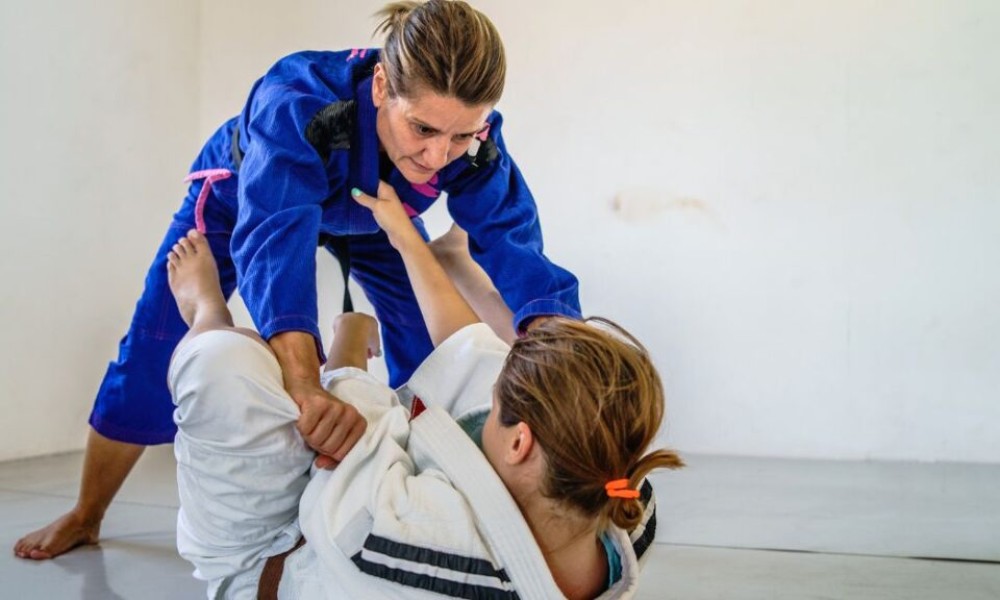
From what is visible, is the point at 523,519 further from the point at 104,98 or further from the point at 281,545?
the point at 104,98

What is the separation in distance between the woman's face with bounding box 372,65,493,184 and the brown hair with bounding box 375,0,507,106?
18 mm

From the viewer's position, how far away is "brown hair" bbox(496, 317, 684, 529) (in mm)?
948

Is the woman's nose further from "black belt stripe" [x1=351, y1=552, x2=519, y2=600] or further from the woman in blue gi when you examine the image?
"black belt stripe" [x1=351, y1=552, x2=519, y2=600]

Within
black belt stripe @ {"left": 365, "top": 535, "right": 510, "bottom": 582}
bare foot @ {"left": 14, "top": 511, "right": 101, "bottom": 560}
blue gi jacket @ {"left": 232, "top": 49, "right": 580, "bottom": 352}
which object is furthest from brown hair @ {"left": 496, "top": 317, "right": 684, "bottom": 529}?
bare foot @ {"left": 14, "top": 511, "right": 101, "bottom": 560}

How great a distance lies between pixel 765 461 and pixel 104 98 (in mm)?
2253

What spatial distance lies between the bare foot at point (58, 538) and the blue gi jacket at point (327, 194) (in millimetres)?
709

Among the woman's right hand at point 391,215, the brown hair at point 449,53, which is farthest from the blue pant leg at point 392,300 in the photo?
the brown hair at point 449,53

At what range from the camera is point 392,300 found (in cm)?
193

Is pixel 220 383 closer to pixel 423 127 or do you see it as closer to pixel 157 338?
pixel 423 127

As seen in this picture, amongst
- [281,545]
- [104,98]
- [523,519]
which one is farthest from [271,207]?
[104,98]

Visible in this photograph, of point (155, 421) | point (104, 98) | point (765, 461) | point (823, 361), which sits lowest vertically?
point (765, 461)

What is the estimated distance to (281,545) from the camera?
1123 mm

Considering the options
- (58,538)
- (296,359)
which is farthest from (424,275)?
(58,538)

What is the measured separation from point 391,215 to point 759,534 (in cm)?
98
